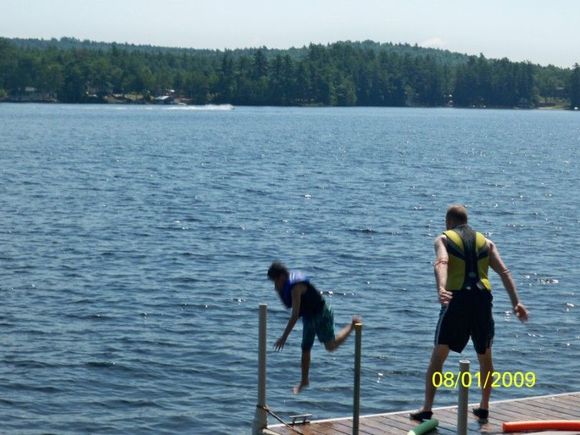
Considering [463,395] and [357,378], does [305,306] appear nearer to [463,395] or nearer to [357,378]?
[357,378]

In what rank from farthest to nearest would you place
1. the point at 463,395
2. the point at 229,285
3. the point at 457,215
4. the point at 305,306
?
1. the point at 229,285
2. the point at 305,306
3. the point at 457,215
4. the point at 463,395

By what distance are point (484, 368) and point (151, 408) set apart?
5.89 meters

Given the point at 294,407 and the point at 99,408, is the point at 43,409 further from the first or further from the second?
the point at 294,407

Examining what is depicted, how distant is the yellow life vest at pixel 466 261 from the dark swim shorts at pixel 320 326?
187cm

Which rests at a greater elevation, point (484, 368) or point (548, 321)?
point (484, 368)

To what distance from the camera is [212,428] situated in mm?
14469

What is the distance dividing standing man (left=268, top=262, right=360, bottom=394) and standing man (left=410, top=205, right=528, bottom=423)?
3.77ft

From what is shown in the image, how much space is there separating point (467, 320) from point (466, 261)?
0.60 metres

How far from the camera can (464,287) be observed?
10.5 meters

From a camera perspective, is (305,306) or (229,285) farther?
(229,285)

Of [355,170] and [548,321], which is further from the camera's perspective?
[355,170]

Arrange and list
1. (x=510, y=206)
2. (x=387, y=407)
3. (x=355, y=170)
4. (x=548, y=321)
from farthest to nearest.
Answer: (x=355, y=170) < (x=510, y=206) < (x=548, y=321) < (x=387, y=407)

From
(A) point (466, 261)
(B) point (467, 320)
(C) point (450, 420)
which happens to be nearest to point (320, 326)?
(C) point (450, 420)

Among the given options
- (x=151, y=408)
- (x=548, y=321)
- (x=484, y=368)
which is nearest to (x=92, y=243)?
(x=548, y=321)
